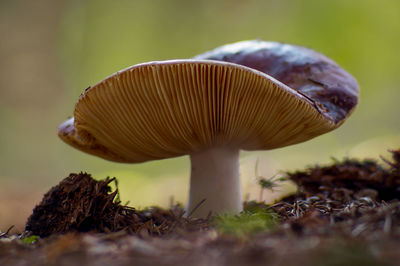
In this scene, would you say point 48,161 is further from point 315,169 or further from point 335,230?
point 335,230

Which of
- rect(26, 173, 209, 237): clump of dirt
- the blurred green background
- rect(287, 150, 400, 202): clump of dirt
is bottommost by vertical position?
rect(26, 173, 209, 237): clump of dirt

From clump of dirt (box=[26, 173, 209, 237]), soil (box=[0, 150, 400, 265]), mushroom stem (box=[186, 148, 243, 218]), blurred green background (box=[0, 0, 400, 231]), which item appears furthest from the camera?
blurred green background (box=[0, 0, 400, 231])

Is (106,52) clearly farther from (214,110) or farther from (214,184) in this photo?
(214,110)

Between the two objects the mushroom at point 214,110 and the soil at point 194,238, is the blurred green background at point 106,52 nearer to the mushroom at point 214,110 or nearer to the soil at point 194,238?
the mushroom at point 214,110

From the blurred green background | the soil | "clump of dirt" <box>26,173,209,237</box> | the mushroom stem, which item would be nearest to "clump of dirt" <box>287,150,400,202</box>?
the soil

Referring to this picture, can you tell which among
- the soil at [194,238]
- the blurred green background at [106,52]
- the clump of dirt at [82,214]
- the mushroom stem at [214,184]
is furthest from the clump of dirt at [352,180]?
the blurred green background at [106,52]

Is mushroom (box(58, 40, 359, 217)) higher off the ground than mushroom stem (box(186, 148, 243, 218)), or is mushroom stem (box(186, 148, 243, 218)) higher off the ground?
mushroom (box(58, 40, 359, 217))

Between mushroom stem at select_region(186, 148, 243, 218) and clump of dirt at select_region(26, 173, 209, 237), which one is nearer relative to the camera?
clump of dirt at select_region(26, 173, 209, 237)

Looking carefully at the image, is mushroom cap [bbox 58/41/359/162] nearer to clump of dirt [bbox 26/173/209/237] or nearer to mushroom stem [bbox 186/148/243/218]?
mushroom stem [bbox 186/148/243/218]
